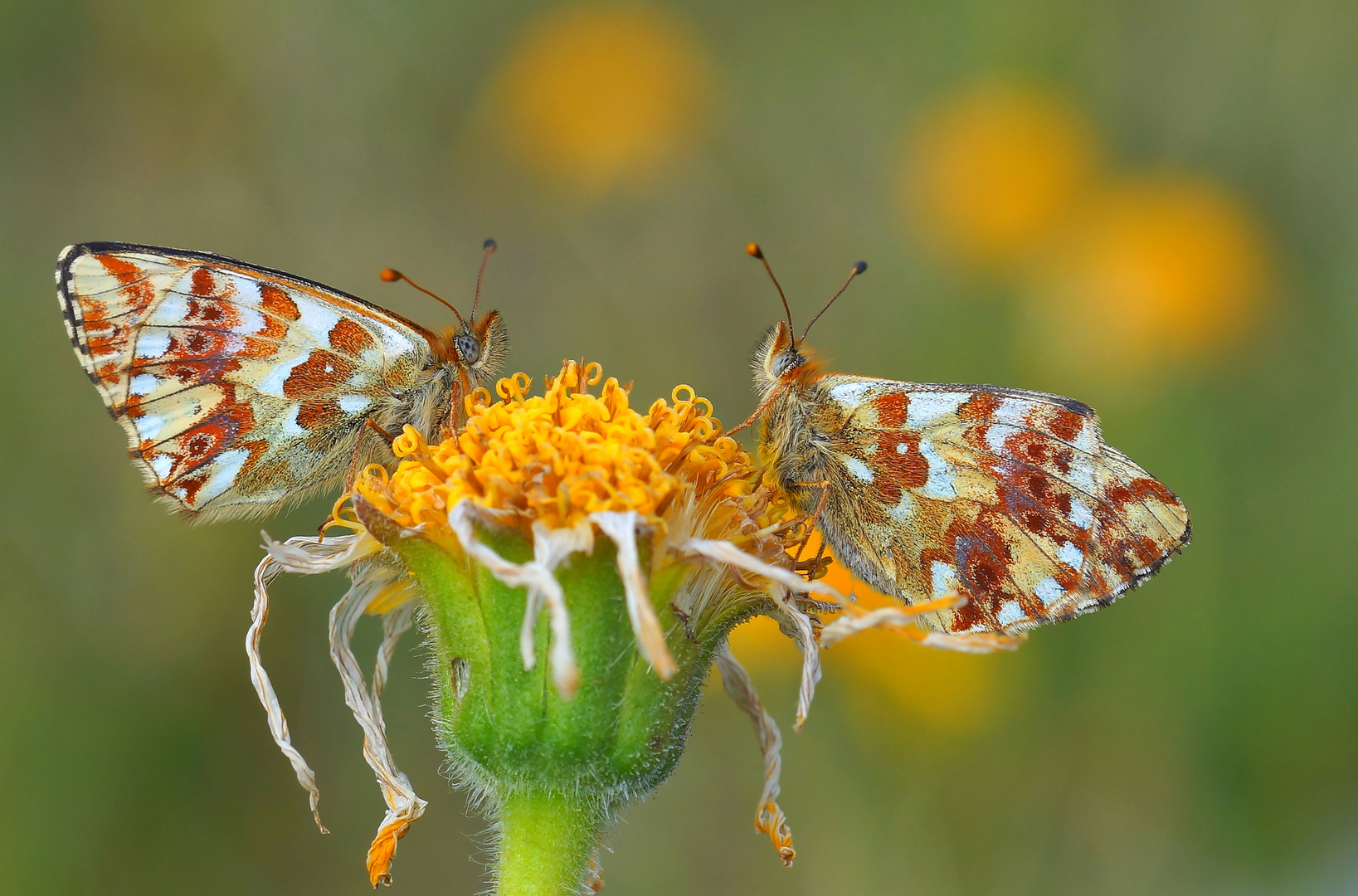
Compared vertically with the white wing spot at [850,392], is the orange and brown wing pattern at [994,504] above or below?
below

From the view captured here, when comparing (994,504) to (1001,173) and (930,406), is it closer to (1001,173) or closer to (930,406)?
(930,406)

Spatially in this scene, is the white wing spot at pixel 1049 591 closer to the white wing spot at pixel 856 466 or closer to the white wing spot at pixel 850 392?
the white wing spot at pixel 856 466

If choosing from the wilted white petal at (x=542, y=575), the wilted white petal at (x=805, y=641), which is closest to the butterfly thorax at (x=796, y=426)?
the wilted white petal at (x=805, y=641)

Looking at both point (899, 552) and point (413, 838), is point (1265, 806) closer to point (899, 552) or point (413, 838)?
point (899, 552)

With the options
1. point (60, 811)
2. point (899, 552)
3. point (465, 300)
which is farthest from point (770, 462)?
point (465, 300)

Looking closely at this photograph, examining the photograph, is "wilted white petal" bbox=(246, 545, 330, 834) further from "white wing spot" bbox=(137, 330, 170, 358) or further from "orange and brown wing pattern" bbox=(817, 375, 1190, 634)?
"orange and brown wing pattern" bbox=(817, 375, 1190, 634)

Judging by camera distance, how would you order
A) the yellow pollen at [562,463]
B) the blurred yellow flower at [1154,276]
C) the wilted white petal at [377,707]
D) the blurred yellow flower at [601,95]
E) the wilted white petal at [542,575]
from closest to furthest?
the wilted white petal at [542,575]
the yellow pollen at [562,463]
the wilted white petal at [377,707]
the blurred yellow flower at [1154,276]
the blurred yellow flower at [601,95]

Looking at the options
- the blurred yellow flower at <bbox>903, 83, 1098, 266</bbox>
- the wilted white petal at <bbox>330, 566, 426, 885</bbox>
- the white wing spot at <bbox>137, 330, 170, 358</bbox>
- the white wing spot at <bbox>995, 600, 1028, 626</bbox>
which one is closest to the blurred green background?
the blurred yellow flower at <bbox>903, 83, 1098, 266</bbox>
